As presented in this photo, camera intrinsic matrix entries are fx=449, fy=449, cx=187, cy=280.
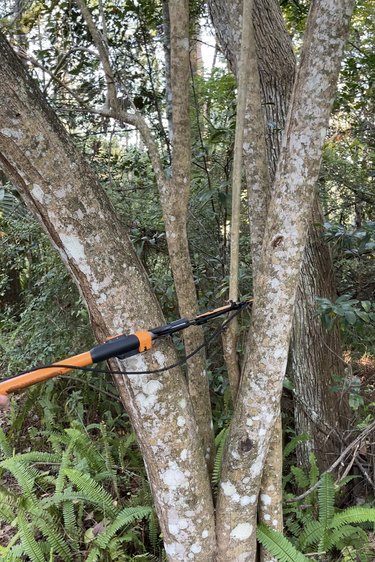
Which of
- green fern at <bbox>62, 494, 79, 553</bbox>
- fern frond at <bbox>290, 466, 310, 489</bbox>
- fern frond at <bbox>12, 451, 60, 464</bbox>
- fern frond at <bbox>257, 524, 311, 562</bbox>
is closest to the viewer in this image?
fern frond at <bbox>257, 524, 311, 562</bbox>

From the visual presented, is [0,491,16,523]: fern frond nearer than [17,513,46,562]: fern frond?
No

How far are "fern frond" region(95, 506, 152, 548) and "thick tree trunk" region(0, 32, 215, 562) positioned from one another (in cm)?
65

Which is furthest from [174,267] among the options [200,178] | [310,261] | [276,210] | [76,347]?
[76,347]

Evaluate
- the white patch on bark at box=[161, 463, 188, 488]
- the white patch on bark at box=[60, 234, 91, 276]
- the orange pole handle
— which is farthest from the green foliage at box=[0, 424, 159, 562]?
the white patch on bark at box=[60, 234, 91, 276]

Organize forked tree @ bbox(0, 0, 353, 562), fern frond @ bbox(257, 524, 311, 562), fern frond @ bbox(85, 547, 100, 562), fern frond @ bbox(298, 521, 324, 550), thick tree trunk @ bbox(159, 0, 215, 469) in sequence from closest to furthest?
1. forked tree @ bbox(0, 0, 353, 562)
2. thick tree trunk @ bbox(159, 0, 215, 469)
3. fern frond @ bbox(257, 524, 311, 562)
4. fern frond @ bbox(85, 547, 100, 562)
5. fern frond @ bbox(298, 521, 324, 550)

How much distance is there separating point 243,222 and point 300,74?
208 centimetres

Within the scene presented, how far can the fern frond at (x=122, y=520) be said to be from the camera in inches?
92.5

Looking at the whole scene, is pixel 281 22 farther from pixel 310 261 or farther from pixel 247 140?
pixel 310 261

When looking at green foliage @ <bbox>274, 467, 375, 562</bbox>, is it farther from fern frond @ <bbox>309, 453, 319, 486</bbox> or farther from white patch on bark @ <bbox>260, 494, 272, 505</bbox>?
white patch on bark @ <bbox>260, 494, 272, 505</bbox>

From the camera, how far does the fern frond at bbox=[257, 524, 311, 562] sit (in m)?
1.95

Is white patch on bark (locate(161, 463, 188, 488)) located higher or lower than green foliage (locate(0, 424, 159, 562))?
higher

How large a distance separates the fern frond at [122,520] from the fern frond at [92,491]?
0.13 meters

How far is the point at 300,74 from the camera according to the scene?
1639 mm

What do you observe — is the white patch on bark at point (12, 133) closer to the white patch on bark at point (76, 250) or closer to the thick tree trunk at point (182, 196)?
the white patch on bark at point (76, 250)
